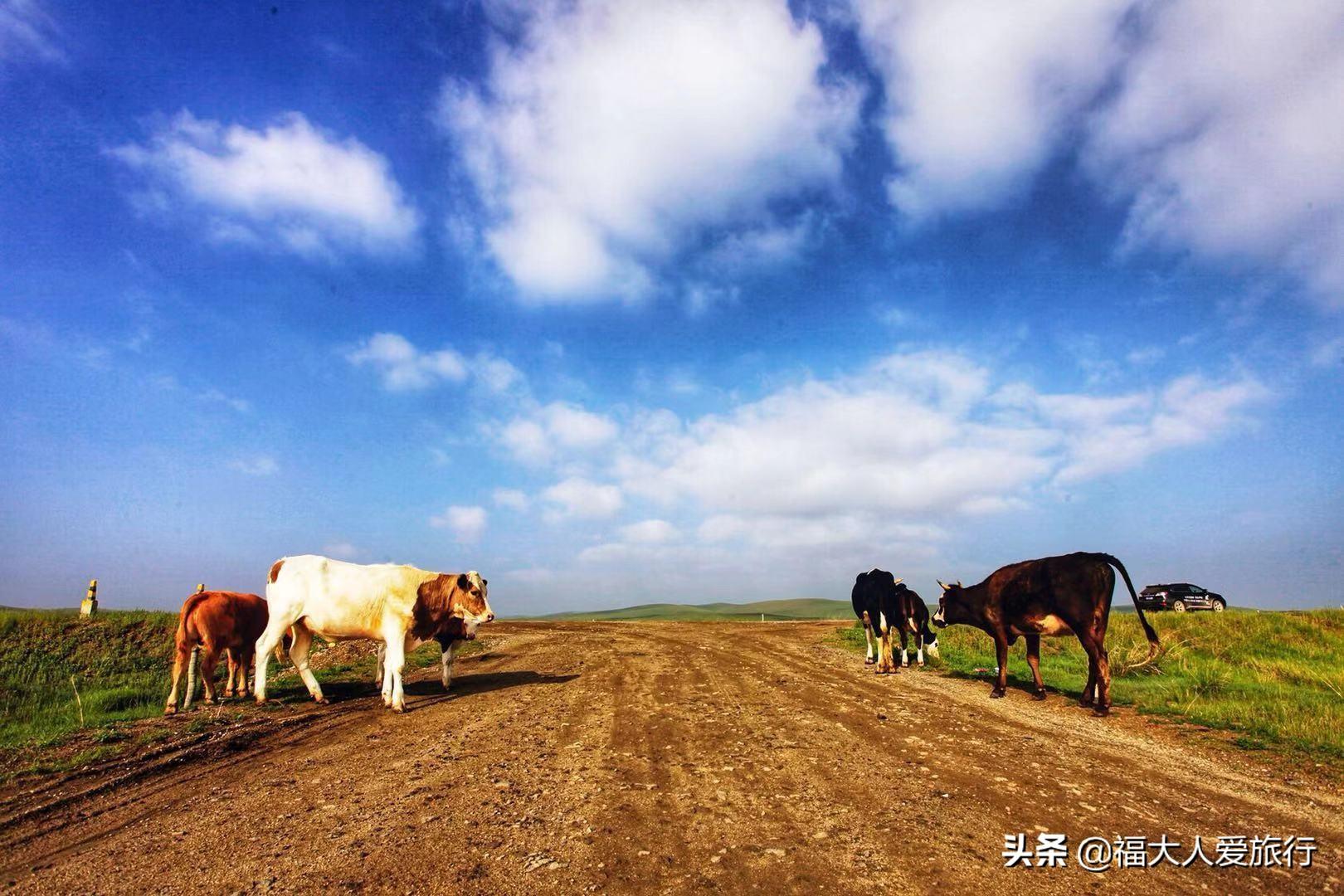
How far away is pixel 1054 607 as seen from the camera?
38.5ft

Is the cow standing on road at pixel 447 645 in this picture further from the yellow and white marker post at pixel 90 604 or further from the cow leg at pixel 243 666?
the yellow and white marker post at pixel 90 604

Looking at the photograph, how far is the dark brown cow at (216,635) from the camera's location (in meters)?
10.8

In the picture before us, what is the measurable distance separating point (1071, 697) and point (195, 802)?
1428 centimetres

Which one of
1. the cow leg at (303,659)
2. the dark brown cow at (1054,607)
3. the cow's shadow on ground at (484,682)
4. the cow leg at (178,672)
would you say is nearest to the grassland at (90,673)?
the cow leg at (178,672)

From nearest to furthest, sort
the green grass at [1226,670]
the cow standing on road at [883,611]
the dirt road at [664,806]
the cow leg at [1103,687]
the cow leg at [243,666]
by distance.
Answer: the dirt road at [664,806], the green grass at [1226,670], the cow leg at [1103,687], the cow leg at [243,666], the cow standing on road at [883,611]

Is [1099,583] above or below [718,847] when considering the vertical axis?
above

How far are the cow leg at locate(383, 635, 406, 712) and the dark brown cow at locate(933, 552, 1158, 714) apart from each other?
1146 centimetres

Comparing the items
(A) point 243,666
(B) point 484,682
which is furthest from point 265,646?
(B) point 484,682

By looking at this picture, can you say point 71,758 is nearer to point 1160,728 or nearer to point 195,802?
point 195,802

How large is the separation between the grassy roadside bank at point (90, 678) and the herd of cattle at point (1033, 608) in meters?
12.9

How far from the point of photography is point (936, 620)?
15.3m

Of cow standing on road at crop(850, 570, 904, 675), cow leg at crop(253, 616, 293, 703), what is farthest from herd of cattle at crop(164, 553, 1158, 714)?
cow standing on road at crop(850, 570, 904, 675)

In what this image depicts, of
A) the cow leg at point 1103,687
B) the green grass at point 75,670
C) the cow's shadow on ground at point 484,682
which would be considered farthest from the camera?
the cow's shadow on ground at point 484,682

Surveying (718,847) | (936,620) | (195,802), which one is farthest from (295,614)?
(936,620)
